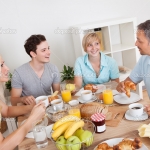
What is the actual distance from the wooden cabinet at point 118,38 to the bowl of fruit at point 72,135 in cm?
138

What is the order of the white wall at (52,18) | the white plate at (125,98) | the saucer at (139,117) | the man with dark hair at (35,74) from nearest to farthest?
the saucer at (139,117) < the white plate at (125,98) < the man with dark hair at (35,74) < the white wall at (52,18)

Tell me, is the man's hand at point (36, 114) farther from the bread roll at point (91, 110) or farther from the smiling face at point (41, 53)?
the smiling face at point (41, 53)

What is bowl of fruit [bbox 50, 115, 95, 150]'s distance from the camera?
82 centimetres

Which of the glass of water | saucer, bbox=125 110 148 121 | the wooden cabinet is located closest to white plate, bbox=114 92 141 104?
saucer, bbox=125 110 148 121

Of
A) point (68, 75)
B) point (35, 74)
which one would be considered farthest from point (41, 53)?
point (68, 75)

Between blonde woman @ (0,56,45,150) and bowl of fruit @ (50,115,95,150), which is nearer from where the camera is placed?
bowl of fruit @ (50,115,95,150)

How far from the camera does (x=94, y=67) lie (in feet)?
6.42

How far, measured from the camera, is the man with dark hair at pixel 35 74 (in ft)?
5.92

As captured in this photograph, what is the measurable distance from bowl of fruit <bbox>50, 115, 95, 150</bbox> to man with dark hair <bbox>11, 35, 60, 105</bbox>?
0.94 m

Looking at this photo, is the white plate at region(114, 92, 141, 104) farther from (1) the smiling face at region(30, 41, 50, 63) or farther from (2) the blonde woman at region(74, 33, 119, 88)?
(1) the smiling face at region(30, 41, 50, 63)

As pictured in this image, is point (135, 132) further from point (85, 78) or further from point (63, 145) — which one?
point (85, 78)

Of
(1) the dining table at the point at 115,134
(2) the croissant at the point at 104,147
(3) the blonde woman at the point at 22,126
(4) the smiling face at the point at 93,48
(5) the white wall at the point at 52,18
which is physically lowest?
(1) the dining table at the point at 115,134

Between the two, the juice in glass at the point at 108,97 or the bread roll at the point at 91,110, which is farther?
the juice in glass at the point at 108,97

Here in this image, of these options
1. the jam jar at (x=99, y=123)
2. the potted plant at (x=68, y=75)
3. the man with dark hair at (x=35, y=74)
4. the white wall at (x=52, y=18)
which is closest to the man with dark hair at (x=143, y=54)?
the jam jar at (x=99, y=123)
